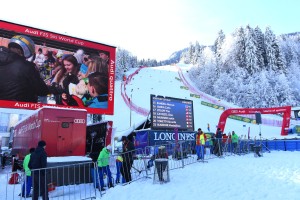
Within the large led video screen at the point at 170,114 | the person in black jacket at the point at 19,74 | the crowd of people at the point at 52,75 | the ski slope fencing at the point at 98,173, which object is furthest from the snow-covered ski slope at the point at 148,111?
the person in black jacket at the point at 19,74

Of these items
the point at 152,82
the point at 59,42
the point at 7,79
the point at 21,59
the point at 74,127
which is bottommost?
the point at 74,127

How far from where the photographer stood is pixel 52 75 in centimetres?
1822

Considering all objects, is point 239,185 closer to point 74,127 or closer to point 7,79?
point 74,127

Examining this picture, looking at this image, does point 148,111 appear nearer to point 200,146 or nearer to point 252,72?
point 200,146

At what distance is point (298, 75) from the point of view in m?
67.1

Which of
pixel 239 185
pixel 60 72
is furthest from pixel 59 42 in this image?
pixel 239 185

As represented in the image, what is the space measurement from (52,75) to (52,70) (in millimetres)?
362

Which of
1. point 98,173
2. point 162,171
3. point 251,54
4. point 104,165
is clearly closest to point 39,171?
point 98,173

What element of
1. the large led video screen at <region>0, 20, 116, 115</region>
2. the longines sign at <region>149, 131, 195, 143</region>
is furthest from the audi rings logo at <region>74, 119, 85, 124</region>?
the longines sign at <region>149, 131, 195, 143</region>

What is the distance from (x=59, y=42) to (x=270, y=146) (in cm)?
2020

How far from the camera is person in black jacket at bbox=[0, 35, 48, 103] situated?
16.5 meters

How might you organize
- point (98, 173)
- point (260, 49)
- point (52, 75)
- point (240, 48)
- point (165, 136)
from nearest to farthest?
point (98, 173) → point (52, 75) → point (165, 136) → point (260, 49) → point (240, 48)

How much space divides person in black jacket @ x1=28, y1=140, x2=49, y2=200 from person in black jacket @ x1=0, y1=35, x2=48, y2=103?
999 cm

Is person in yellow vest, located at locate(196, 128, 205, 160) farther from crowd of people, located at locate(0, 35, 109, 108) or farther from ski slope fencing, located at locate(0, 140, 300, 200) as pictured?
crowd of people, located at locate(0, 35, 109, 108)
